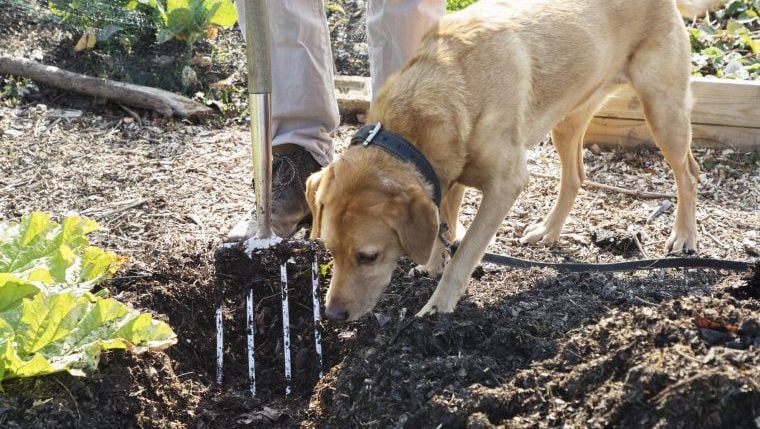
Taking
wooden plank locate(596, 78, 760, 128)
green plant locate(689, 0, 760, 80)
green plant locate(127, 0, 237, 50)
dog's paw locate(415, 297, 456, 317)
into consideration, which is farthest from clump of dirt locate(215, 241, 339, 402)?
green plant locate(689, 0, 760, 80)

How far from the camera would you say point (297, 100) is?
4.64m

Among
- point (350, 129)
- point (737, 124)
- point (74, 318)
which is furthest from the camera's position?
point (350, 129)

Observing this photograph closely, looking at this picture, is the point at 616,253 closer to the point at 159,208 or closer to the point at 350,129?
the point at 350,129

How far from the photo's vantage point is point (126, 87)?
6055 millimetres

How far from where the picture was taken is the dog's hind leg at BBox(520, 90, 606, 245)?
468 centimetres

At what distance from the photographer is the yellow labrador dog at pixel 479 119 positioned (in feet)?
10.8

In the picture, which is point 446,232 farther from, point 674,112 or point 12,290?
point 12,290

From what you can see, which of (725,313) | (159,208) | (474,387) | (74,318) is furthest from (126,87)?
(725,313)

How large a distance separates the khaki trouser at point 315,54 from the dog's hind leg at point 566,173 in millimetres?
1018

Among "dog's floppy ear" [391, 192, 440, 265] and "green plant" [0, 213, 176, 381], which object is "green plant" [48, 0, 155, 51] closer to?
"green plant" [0, 213, 176, 381]

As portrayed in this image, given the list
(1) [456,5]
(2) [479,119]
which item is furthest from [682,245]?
(1) [456,5]

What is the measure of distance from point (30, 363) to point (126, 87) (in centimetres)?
359

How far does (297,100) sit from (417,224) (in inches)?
66.4

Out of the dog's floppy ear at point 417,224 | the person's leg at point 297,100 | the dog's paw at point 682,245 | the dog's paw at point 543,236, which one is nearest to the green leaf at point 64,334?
the dog's floppy ear at point 417,224
